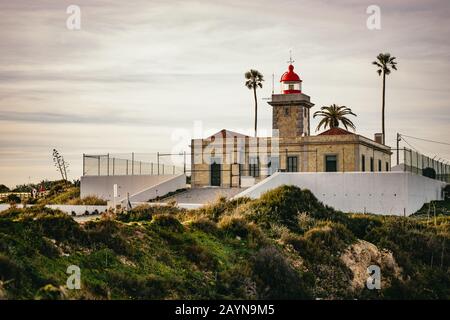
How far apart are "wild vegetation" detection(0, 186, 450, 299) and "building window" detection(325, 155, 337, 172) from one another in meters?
19.6

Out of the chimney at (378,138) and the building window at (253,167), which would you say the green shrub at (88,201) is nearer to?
the building window at (253,167)

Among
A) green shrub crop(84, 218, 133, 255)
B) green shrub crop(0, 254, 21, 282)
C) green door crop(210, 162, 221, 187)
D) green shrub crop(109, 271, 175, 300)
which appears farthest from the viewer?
green door crop(210, 162, 221, 187)

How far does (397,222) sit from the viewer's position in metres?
29.9

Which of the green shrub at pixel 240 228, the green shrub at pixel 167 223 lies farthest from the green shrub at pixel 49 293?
the green shrub at pixel 240 228

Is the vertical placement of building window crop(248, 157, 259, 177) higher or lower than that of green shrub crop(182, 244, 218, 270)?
higher

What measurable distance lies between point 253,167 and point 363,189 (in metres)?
11.7

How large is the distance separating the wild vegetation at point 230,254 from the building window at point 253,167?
21040 mm

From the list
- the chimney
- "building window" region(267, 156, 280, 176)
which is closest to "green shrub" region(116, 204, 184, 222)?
"building window" region(267, 156, 280, 176)

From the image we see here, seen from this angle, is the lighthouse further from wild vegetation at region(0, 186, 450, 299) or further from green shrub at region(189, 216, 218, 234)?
green shrub at region(189, 216, 218, 234)

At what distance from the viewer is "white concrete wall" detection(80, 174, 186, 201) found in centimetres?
5041

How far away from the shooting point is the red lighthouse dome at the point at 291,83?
5603 centimetres

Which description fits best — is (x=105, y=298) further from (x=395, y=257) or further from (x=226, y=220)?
(x=395, y=257)

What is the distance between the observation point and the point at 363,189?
42.1 meters
